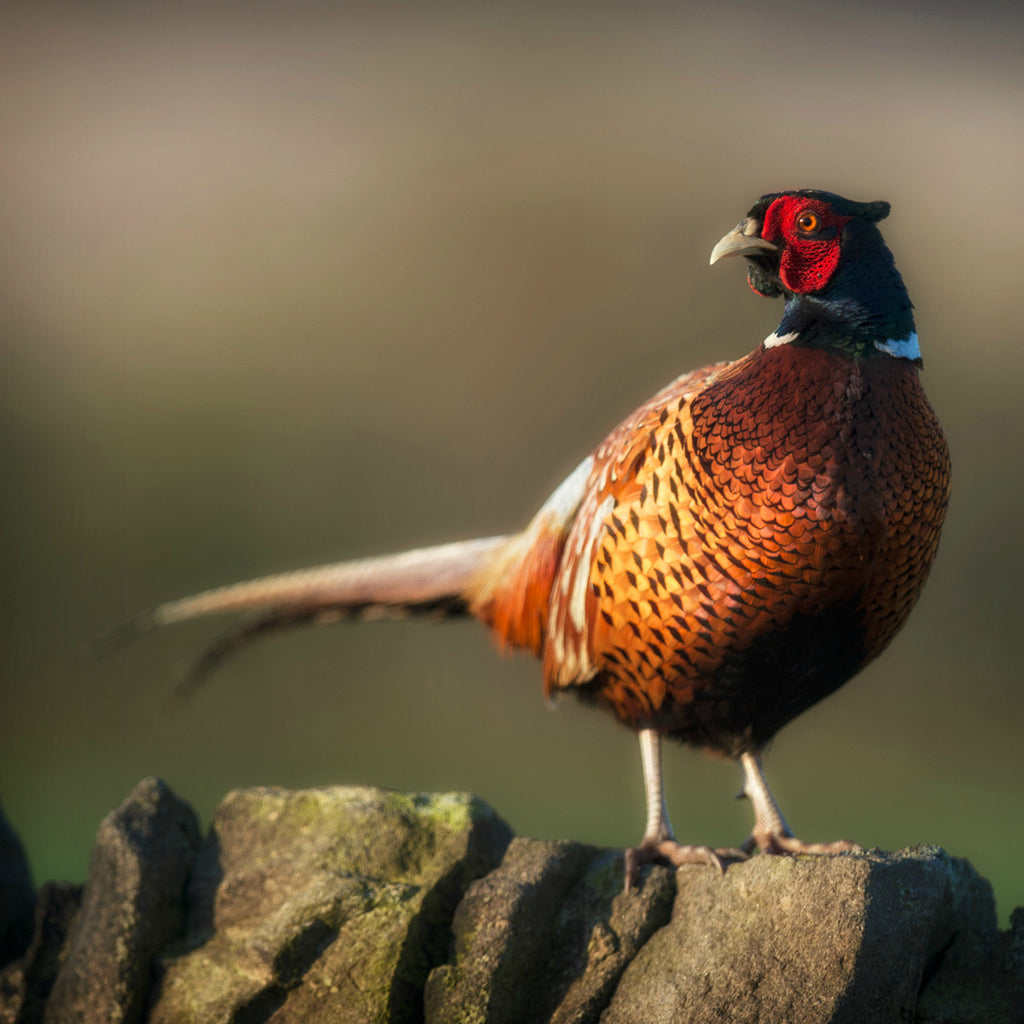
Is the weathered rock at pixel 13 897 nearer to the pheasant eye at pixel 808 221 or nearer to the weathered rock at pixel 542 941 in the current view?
the weathered rock at pixel 542 941

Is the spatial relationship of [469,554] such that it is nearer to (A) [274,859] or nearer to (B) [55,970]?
(A) [274,859]

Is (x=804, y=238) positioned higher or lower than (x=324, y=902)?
higher

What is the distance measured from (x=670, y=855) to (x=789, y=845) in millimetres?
309

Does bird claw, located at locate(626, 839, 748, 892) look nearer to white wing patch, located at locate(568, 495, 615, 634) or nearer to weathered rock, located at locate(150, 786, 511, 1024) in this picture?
weathered rock, located at locate(150, 786, 511, 1024)

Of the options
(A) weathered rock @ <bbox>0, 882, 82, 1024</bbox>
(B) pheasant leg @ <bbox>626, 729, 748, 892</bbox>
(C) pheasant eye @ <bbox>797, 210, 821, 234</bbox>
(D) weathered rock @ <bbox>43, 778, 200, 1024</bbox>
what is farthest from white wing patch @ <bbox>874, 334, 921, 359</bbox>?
(A) weathered rock @ <bbox>0, 882, 82, 1024</bbox>

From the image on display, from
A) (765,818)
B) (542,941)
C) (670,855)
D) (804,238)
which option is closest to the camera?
(804,238)

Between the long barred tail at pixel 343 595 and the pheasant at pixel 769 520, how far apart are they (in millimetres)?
437

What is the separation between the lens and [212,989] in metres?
2.66

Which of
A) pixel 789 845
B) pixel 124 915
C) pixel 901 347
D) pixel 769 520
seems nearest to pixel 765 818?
pixel 789 845

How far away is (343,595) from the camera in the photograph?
313cm

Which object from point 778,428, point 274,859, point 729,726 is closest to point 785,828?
point 729,726

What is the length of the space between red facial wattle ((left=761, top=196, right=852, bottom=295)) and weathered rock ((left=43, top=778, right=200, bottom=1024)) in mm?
2164

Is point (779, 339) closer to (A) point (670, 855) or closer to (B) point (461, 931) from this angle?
(A) point (670, 855)

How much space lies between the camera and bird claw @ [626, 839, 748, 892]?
260 cm
